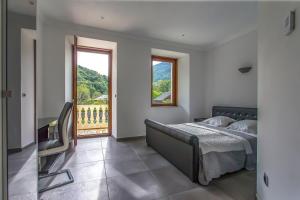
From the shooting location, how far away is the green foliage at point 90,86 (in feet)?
14.6

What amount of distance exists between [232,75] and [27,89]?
428 cm

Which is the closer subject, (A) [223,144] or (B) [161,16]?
(A) [223,144]

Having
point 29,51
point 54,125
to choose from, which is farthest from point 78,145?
point 29,51

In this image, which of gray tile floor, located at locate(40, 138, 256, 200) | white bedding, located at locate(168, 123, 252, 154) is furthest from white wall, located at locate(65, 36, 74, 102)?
white bedding, located at locate(168, 123, 252, 154)

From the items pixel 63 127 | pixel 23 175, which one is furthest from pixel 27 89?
pixel 23 175

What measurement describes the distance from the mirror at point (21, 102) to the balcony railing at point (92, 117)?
3047 millimetres

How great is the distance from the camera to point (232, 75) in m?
4.03

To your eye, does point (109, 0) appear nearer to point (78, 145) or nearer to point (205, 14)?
point (205, 14)

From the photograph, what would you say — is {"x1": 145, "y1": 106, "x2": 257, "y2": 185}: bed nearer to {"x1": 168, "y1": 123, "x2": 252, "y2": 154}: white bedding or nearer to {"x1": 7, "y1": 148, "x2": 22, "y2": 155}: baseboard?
{"x1": 168, "y1": 123, "x2": 252, "y2": 154}: white bedding

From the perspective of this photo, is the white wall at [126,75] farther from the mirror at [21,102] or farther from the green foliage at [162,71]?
the mirror at [21,102]

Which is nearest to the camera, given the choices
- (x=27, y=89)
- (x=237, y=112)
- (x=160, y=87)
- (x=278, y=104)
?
(x=278, y=104)

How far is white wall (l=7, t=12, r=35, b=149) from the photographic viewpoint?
50.4 inches

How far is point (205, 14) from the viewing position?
2.95 m

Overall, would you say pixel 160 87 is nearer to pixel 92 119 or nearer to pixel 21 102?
pixel 92 119
